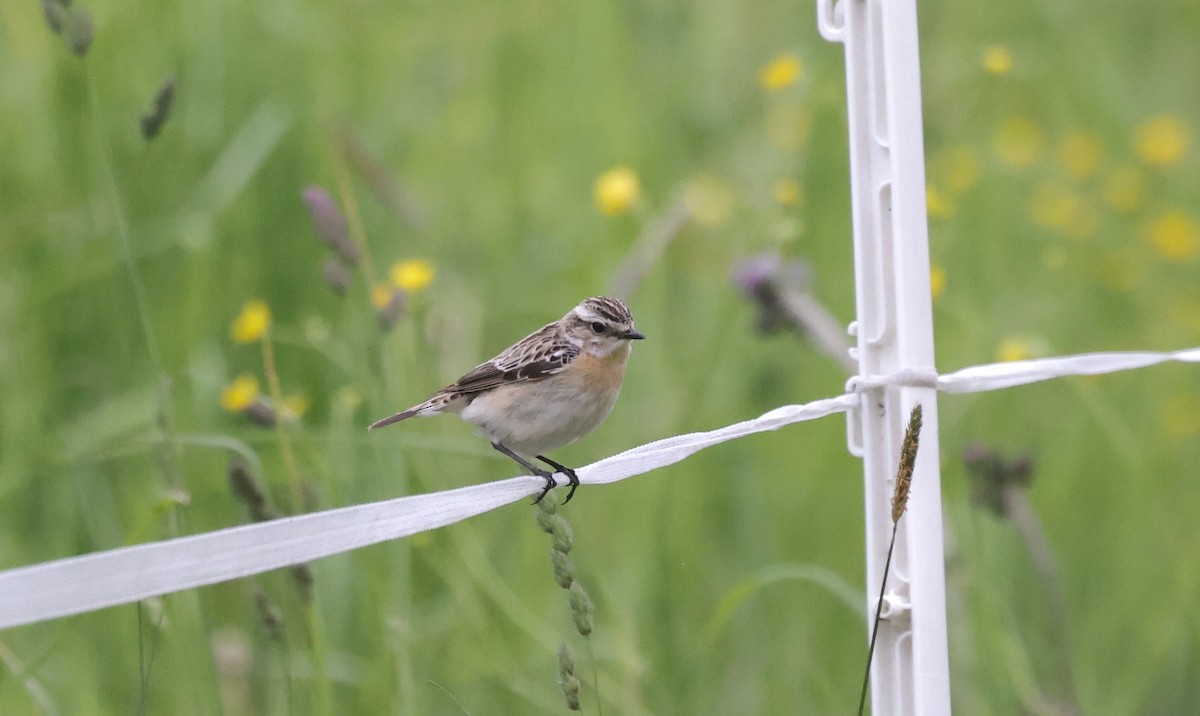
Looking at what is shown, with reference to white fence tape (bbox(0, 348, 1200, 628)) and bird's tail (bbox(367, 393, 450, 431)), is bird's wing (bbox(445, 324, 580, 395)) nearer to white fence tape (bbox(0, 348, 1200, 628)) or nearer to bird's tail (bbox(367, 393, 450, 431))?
bird's tail (bbox(367, 393, 450, 431))

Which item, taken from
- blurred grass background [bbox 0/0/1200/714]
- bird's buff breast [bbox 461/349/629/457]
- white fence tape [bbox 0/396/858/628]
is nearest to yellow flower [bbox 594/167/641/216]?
blurred grass background [bbox 0/0/1200/714]

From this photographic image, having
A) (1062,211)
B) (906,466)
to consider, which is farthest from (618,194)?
(1062,211)

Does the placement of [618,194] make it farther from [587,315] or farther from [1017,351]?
[1017,351]

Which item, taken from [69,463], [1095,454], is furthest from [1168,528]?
[69,463]

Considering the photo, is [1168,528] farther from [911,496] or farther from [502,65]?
[502,65]

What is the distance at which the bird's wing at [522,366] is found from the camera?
333 centimetres

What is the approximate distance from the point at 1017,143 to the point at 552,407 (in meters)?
4.50

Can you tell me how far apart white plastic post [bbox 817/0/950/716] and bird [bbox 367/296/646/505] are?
0.88 meters

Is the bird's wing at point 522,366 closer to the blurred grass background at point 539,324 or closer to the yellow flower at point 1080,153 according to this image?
the blurred grass background at point 539,324

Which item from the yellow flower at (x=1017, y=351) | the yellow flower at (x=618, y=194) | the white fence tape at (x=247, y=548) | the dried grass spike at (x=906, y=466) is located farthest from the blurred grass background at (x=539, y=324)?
the dried grass spike at (x=906, y=466)

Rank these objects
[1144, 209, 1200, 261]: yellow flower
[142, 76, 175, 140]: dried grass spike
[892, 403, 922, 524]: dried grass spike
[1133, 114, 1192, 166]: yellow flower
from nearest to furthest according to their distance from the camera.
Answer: [892, 403, 922, 524]: dried grass spike → [142, 76, 175, 140]: dried grass spike → [1144, 209, 1200, 261]: yellow flower → [1133, 114, 1192, 166]: yellow flower

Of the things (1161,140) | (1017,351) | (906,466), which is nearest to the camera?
(906,466)

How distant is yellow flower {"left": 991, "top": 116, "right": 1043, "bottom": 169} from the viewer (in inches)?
260

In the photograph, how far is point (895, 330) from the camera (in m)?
2.38
